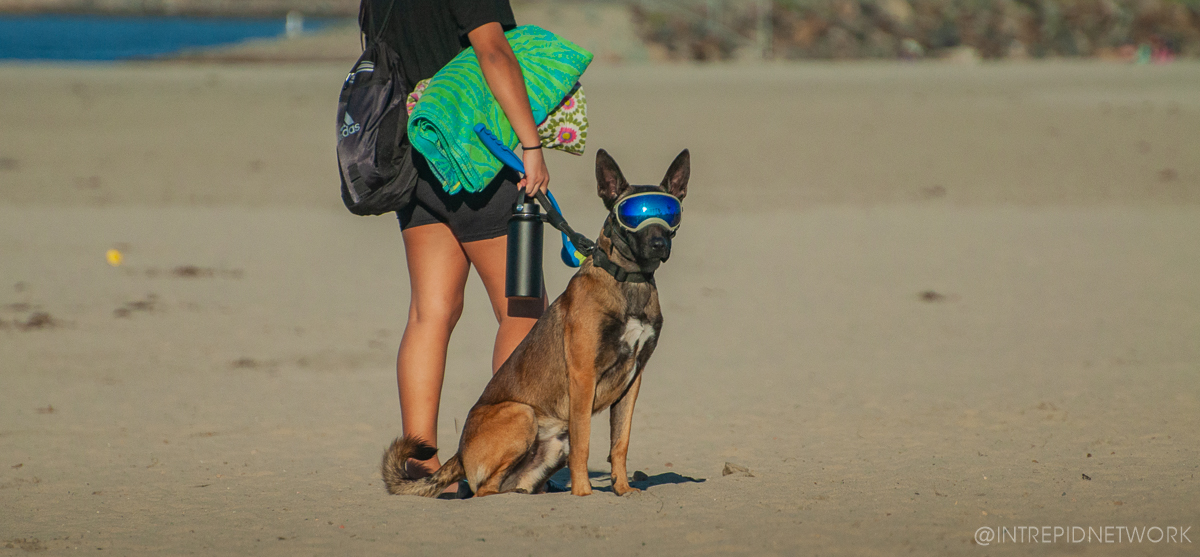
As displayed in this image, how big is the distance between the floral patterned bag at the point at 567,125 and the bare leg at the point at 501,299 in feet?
1.44

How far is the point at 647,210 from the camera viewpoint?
3.84 meters

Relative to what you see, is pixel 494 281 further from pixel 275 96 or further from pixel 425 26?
pixel 275 96

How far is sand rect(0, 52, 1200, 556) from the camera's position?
404 centimetres

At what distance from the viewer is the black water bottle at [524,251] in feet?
13.5

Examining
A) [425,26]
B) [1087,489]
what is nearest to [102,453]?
[425,26]

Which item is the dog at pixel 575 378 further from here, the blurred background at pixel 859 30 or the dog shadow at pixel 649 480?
the blurred background at pixel 859 30

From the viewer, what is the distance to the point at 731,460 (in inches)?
202

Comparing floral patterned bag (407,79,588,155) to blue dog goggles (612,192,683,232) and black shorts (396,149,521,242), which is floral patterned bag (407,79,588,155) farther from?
blue dog goggles (612,192,683,232)

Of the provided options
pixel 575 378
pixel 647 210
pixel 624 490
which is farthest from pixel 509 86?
pixel 624 490

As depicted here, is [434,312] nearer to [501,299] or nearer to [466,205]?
[501,299]

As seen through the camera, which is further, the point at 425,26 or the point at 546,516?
the point at 425,26

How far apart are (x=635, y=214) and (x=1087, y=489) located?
6.74 ft

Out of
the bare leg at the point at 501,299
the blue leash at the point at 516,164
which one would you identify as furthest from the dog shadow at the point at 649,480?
the blue leash at the point at 516,164

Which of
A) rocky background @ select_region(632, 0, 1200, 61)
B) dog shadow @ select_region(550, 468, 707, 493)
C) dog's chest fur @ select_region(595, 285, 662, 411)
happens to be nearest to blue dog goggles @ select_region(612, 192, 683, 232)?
dog's chest fur @ select_region(595, 285, 662, 411)
